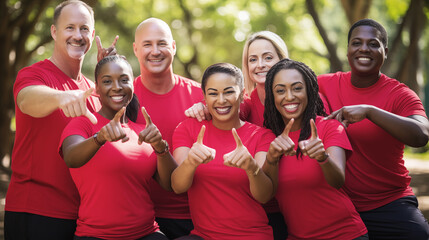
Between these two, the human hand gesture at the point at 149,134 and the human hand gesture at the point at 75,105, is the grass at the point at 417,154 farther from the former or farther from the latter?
the human hand gesture at the point at 75,105

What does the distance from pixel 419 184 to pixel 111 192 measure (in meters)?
11.1

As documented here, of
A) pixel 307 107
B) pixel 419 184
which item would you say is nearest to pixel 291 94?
pixel 307 107

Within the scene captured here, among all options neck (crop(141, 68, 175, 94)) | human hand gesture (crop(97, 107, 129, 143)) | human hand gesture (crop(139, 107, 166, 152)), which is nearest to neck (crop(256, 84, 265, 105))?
neck (crop(141, 68, 175, 94))

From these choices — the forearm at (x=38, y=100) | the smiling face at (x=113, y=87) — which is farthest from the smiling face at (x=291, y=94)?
the forearm at (x=38, y=100)

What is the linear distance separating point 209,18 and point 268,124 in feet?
62.0

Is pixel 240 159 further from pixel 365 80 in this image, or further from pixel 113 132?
pixel 365 80

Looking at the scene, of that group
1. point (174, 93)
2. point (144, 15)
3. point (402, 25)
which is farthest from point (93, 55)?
point (174, 93)

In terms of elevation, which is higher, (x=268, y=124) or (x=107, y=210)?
(x=268, y=124)

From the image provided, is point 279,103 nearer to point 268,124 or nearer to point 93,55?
point 268,124

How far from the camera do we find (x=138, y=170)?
412cm

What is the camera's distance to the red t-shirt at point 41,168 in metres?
4.32

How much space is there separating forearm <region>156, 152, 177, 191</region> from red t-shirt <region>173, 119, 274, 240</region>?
→ 210 millimetres

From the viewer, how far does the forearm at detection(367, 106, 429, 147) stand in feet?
14.0

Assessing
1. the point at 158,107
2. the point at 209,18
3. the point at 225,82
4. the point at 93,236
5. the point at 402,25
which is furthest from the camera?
the point at 209,18
